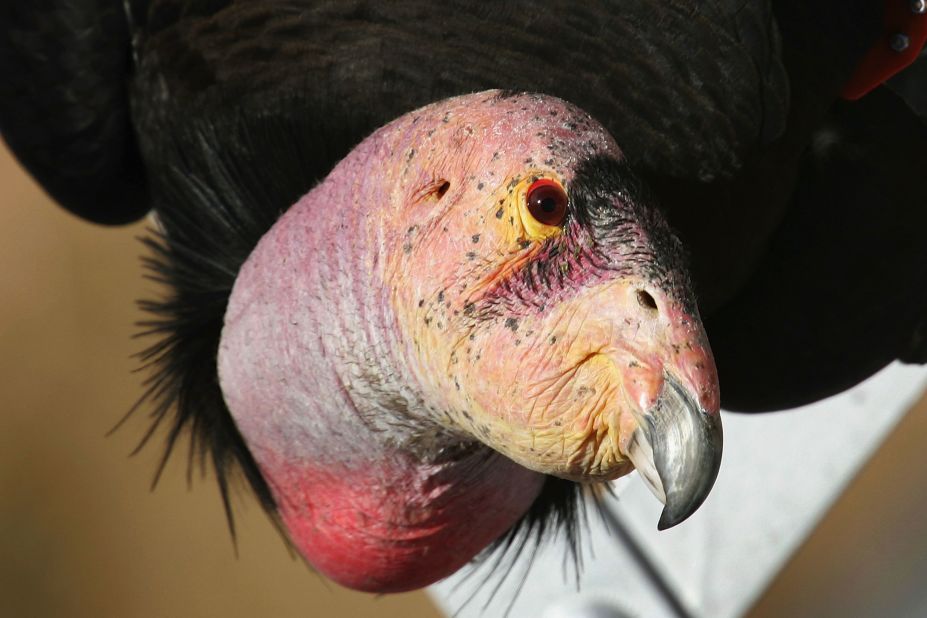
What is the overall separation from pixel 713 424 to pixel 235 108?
0.50m

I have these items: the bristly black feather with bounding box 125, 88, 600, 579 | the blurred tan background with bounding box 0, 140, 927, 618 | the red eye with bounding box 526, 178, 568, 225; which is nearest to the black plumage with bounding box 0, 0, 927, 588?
the bristly black feather with bounding box 125, 88, 600, 579

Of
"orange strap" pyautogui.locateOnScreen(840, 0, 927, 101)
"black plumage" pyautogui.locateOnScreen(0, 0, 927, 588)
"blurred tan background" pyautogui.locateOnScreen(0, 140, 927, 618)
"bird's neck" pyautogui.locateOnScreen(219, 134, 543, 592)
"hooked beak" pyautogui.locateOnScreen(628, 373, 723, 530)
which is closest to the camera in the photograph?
"hooked beak" pyautogui.locateOnScreen(628, 373, 723, 530)

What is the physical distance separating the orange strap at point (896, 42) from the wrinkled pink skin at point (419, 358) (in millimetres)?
479

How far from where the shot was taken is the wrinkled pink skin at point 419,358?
0.64m

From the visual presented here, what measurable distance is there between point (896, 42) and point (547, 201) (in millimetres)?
562

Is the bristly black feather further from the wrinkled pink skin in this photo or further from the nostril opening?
the nostril opening

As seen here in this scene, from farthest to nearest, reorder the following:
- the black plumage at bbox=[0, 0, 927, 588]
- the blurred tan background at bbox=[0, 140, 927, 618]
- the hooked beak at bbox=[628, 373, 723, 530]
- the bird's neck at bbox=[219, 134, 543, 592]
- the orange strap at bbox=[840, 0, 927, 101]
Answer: the blurred tan background at bbox=[0, 140, 927, 618] < the orange strap at bbox=[840, 0, 927, 101] < the black plumage at bbox=[0, 0, 927, 588] < the bird's neck at bbox=[219, 134, 543, 592] < the hooked beak at bbox=[628, 373, 723, 530]

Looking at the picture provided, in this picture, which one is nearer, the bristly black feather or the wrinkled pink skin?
the wrinkled pink skin

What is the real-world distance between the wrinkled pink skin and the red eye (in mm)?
11

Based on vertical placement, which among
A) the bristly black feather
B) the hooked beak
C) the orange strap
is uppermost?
the bristly black feather

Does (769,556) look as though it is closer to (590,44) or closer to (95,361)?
(590,44)

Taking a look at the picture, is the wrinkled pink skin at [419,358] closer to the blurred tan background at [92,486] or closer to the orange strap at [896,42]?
the orange strap at [896,42]

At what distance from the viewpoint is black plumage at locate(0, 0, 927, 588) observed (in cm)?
92

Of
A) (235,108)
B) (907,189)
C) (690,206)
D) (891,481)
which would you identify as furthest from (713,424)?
(891,481)
